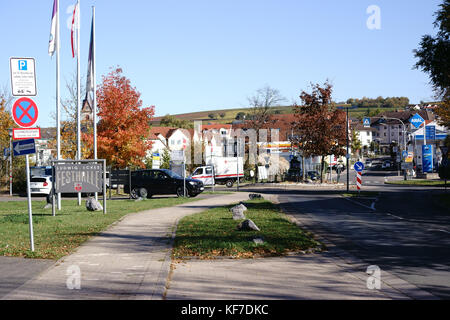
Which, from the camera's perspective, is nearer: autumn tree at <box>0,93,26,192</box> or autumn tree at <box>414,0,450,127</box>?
autumn tree at <box>414,0,450,127</box>

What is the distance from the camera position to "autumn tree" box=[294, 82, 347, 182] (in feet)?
154

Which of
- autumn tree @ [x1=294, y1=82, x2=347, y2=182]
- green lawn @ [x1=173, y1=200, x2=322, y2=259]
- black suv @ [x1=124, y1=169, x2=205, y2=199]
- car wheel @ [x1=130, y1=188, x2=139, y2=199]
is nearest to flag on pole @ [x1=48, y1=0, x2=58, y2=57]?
green lawn @ [x1=173, y1=200, x2=322, y2=259]

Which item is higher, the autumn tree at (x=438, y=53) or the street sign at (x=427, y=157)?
the autumn tree at (x=438, y=53)

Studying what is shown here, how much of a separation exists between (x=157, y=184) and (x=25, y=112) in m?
20.2

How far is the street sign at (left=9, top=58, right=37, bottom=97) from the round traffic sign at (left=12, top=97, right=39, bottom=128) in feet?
0.52

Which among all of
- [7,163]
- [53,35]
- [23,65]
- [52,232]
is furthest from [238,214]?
[7,163]

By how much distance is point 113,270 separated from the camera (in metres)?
8.51

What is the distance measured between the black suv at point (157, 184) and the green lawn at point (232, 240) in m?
14.6

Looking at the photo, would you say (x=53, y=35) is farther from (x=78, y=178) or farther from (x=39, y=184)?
(x=39, y=184)

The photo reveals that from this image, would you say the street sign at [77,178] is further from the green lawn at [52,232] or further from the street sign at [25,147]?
the street sign at [25,147]

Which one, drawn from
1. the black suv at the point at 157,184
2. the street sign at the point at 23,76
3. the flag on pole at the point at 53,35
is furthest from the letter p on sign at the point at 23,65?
the black suv at the point at 157,184

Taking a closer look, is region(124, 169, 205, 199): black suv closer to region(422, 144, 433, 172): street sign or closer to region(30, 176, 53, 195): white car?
region(30, 176, 53, 195): white car

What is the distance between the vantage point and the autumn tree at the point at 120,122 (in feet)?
120

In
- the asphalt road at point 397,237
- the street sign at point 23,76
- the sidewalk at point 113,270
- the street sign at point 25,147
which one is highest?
the street sign at point 23,76
